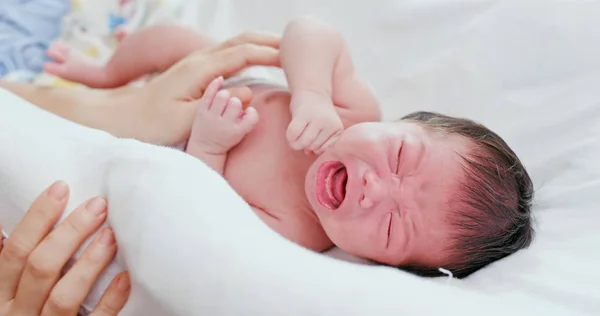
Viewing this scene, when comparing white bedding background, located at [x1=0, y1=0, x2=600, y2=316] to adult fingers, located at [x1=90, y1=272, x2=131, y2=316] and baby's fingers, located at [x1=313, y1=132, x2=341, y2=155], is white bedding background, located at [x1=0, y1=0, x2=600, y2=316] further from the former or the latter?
baby's fingers, located at [x1=313, y1=132, x2=341, y2=155]

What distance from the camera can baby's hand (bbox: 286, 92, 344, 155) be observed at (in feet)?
3.32

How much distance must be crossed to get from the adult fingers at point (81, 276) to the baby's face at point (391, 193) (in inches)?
13.6

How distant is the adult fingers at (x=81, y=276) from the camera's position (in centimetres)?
76

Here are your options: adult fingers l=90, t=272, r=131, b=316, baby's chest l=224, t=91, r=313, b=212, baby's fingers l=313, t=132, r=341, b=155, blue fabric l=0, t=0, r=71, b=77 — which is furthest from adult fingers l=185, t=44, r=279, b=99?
blue fabric l=0, t=0, r=71, b=77

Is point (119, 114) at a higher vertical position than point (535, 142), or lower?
lower

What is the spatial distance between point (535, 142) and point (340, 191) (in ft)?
1.46

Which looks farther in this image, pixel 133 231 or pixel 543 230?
pixel 543 230

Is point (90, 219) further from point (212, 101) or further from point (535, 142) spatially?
point (535, 142)

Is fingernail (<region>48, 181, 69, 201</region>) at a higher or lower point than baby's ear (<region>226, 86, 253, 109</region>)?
lower

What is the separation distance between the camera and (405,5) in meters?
1.44

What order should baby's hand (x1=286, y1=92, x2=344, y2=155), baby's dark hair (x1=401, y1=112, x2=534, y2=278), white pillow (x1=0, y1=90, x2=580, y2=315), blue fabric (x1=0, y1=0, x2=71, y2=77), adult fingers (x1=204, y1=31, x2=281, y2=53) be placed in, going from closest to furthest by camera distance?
white pillow (x1=0, y1=90, x2=580, y2=315), baby's dark hair (x1=401, y1=112, x2=534, y2=278), baby's hand (x1=286, y1=92, x2=344, y2=155), adult fingers (x1=204, y1=31, x2=281, y2=53), blue fabric (x1=0, y1=0, x2=71, y2=77)

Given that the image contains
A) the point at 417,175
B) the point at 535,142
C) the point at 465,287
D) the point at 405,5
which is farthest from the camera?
the point at 405,5

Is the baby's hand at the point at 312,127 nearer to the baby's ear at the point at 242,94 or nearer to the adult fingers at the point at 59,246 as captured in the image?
the baby's ear at the point at 242,94

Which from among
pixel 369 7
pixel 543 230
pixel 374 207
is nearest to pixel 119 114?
pixel 374 207
